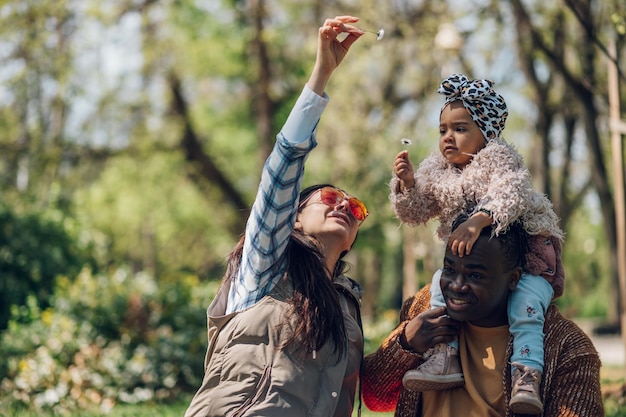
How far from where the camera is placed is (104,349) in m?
9.27

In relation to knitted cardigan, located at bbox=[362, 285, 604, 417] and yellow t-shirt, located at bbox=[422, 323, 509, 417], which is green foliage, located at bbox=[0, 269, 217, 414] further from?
yellow t-shirt, located at bbox=[422, 323, 509, 417]

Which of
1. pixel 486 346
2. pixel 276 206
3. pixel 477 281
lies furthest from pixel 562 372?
pixel 276 206

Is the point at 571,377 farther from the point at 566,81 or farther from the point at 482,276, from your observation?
the point at 566,81

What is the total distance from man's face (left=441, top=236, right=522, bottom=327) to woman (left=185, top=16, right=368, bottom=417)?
440 millimetres

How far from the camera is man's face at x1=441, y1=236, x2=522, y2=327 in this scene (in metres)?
3.34

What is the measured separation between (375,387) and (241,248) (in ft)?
2.58

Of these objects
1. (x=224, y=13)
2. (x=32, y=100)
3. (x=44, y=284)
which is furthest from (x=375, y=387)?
(x=224, y=13)

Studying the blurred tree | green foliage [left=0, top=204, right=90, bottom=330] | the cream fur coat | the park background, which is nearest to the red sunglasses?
the cream fur coat

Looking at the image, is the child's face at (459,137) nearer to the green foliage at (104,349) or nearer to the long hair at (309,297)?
the long hair at (309,297)

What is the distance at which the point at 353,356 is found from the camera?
352 cm

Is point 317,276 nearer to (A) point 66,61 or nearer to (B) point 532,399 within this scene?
(B) point 532,399

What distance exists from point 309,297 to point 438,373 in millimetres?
558

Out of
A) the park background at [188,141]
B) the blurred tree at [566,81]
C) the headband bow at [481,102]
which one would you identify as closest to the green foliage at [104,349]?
the park background at [188,141]

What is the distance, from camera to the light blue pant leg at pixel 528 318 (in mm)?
3270
